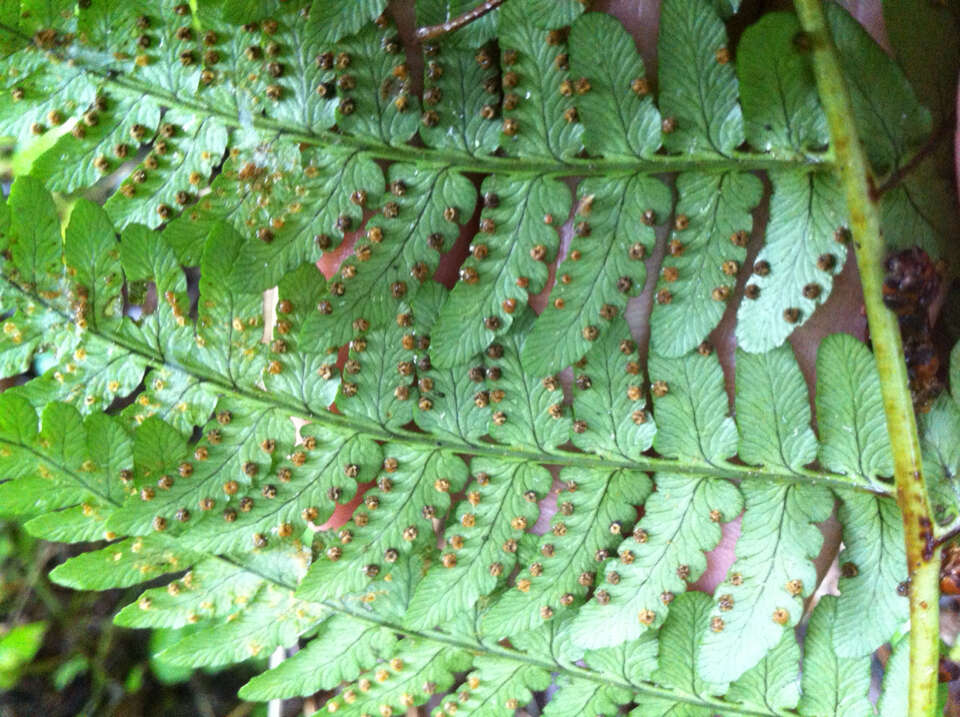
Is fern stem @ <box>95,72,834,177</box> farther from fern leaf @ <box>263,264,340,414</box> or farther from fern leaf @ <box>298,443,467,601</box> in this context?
fern leaf @ <box>298,443,467,601</box>

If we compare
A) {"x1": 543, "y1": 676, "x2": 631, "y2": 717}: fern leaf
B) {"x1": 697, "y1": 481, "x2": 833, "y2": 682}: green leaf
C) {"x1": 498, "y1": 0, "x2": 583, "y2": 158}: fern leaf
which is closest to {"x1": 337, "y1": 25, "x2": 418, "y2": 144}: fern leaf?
{"x1": 498, "y1": 0, "x2": 583, "y2": 158}: fern leaf

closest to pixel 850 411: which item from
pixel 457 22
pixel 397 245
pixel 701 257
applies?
pixel 701 257

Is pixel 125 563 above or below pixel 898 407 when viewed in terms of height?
below

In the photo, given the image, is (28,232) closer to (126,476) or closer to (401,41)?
(126,476)

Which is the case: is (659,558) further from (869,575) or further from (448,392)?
(448,392)

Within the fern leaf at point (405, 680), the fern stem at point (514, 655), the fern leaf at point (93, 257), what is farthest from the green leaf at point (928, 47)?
the fern leaf at point (93, 257)

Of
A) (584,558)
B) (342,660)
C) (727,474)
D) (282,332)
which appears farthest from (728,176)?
(342,660)
